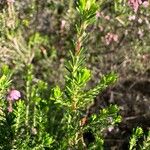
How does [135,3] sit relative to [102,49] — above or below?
above

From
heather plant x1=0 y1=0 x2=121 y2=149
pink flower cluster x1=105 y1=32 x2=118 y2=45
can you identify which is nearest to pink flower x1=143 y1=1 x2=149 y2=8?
pink flower cluster x1=105 y1=32 x2=118 y2=45

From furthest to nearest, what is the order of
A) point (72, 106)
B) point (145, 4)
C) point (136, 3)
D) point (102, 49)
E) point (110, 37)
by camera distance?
point (102, 49), point (110, 37), point (145, 4), point (136, 3), point (72, 106)

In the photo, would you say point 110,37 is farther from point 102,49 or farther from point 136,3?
point 136,3

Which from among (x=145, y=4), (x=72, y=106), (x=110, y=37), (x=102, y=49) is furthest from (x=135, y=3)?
(x=72, y=106)

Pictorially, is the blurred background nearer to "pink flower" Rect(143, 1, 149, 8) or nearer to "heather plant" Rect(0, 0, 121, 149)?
"pink flower" Rect(143, 1, 149, 8)

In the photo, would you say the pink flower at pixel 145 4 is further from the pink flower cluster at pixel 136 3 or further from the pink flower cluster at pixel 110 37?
the pink flower cluster at pixel 110 37

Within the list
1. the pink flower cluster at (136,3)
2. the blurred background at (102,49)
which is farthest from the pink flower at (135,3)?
the blurred background at (102,49)

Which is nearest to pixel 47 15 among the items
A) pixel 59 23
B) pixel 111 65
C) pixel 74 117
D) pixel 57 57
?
pixel 59 23

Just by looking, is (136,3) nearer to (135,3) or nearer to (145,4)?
(135,3)

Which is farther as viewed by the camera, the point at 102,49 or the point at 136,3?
the point at 102,49

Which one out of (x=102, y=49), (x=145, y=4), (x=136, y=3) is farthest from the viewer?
(x=102, y=49)

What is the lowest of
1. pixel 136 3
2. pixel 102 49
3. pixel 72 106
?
pixel 72 106

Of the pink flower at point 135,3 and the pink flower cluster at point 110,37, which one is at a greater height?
the pink flower at point 135,3

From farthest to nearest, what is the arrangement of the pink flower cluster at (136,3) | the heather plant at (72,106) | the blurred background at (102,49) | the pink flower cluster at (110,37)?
the pink flower cluster at (110,37) < the blurred background at (102,49) < the pink flower cluster at (136,3) < the heather plant at (72,106)
